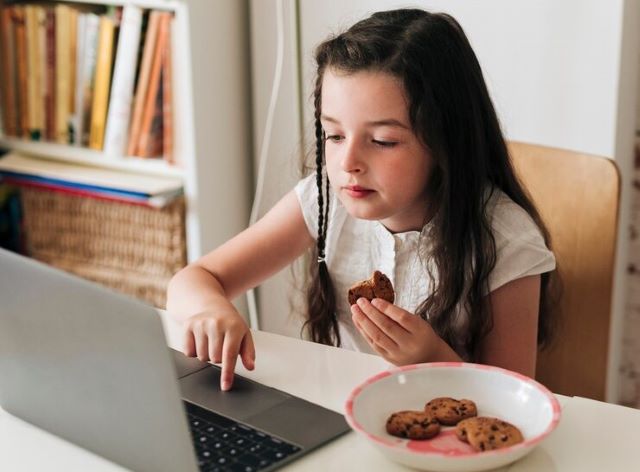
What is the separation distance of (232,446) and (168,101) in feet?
4.71

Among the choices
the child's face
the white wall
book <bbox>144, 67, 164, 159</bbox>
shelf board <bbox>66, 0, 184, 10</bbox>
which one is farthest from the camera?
book <bbox>144, 67, 164, 159</bbox>

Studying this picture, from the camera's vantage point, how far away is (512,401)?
1030mm

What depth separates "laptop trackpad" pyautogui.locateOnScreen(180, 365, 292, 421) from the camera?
1090 millimetres

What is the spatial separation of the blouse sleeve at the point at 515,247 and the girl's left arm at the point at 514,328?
14mm

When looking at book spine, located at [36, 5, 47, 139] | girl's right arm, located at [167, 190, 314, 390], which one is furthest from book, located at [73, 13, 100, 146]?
girl's right arm, located at [167, 190, 314, 390]

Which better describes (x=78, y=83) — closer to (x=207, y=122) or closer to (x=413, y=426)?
(x=207, y=122)

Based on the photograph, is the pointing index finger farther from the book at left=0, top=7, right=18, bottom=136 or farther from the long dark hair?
the book at left=0, top=7, right=18, bottom=136

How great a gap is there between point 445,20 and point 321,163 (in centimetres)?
29

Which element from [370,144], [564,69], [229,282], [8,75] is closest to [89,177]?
[8,75]

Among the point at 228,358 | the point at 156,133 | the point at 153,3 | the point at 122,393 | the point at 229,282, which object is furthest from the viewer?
the point at 156,133

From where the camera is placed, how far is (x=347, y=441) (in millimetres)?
1027

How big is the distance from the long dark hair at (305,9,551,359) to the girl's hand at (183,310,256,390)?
313 millimetres

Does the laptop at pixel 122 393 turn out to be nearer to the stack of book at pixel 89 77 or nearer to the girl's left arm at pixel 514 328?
the girl's left arm at pixel 514 328

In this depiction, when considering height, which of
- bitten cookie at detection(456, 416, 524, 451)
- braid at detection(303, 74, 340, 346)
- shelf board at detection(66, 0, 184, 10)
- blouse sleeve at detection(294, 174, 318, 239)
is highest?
shelf board at detection(66, 0, 184, 10)
